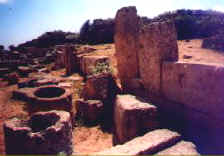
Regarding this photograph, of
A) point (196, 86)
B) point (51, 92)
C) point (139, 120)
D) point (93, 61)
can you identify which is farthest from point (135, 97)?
point (93, 61)

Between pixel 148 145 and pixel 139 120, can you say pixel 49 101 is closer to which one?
pixel 139 120

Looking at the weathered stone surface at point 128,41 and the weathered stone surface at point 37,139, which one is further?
the weathered stone surface at point 128,41

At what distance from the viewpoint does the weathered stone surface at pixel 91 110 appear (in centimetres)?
676

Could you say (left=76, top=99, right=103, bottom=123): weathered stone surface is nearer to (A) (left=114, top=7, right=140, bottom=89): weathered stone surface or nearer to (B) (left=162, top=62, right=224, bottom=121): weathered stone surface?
(A) (left=114, top=7, right=140, bottom=89): weathered stone surface

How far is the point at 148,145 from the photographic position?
3.55m

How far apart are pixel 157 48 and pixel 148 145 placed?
245 centimetres

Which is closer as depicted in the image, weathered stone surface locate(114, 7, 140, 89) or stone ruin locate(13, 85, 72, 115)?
stone ruin locate(13, 85, 72, 115)

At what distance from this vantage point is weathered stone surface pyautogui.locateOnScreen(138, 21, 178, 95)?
5.08 meters

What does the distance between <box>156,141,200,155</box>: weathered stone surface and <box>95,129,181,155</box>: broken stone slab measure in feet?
0.35

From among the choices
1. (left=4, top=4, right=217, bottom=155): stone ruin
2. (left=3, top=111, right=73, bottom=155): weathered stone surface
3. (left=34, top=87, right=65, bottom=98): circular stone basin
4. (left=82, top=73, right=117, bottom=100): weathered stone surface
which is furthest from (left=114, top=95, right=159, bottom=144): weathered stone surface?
(left=34, top=87, right=65, bottom=98): circular stone basin

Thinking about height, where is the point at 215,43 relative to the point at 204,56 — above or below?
above

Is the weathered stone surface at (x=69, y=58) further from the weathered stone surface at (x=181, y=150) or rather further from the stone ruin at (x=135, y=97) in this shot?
the weathered stone surface at (x=181, y=150)

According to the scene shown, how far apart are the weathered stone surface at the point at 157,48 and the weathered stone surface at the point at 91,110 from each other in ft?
6.44

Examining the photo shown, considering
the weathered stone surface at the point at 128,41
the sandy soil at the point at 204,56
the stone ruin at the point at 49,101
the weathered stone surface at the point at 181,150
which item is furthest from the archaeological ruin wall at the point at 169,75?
the sandy soil at the point at 204,56
